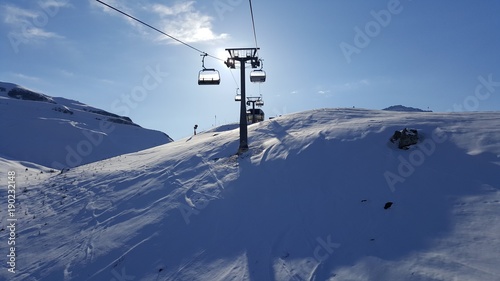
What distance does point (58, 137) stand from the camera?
47438 mm

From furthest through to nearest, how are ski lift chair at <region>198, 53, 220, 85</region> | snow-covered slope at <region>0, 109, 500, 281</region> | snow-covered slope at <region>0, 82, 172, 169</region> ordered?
snow-covered slope at <region>0, 82, 172, 169</region> → ski lift chair at <region>198, 53, 220, 85</region> → snow-covered slope at <region>0, 109, 500, 281</region>

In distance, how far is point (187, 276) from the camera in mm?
7230

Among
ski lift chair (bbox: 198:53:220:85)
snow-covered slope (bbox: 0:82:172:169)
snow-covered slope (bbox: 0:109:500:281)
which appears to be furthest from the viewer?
snow-covered slope (bbox: 0:82:172:169)

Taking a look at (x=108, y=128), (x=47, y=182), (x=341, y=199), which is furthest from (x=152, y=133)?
(x=341, y=199)

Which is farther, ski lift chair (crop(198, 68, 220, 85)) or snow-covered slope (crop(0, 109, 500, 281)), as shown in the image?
ski lift chair (crop(198, 68, 220, 85))

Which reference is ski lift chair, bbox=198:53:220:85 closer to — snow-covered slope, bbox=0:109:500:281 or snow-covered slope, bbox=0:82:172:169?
snow-covered slope, bbox=0:109:500:281

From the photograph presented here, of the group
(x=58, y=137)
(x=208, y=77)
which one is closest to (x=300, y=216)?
(x=208, y=77)

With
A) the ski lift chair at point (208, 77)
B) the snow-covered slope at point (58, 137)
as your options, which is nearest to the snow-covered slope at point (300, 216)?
the ski lift chair at point (208, 77)

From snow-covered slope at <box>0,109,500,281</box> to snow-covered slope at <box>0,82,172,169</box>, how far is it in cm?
2891

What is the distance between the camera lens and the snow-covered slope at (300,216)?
665 cm

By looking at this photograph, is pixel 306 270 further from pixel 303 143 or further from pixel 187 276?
pixel 303 143

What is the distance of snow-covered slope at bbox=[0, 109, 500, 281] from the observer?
21.8ft

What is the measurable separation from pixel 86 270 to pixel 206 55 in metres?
12.5

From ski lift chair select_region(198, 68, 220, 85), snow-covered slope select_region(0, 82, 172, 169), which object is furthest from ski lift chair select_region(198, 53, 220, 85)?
snow-covered slope select_region(0, 82, 172, 169)
